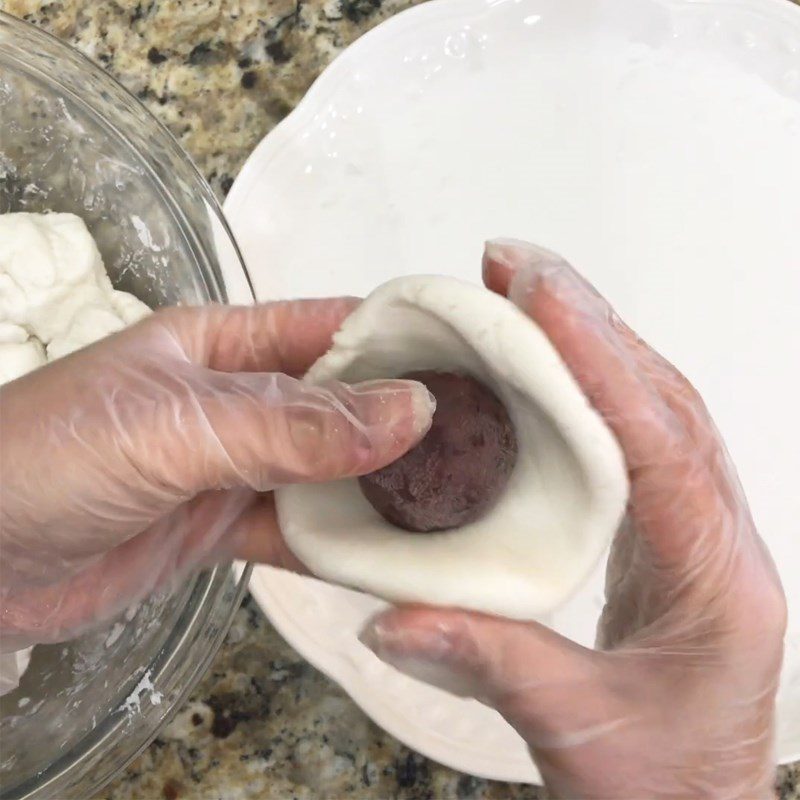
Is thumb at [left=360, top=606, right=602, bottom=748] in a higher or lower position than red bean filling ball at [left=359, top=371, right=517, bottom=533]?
lower

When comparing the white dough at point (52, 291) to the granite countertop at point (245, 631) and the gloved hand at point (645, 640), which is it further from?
the gloved hand at point (645, 640)

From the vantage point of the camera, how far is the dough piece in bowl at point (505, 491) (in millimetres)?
439

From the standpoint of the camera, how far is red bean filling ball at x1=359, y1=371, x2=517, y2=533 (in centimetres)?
49

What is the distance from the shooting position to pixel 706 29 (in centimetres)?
81

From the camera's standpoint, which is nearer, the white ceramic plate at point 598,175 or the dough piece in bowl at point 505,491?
the dough piece in bowl at point 505,491

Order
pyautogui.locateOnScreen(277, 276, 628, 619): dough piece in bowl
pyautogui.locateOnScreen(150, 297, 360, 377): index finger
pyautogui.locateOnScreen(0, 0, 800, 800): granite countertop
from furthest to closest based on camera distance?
1. pyautogui.locateOnScreen(0, 0, 800, 800): granite countertop
2. pyautogui.locateOnScreen(150, 297, 360, 377): index finger
3. pyautogui.locateOnScreen(277, 276, 628, 619): dough piece in bowl

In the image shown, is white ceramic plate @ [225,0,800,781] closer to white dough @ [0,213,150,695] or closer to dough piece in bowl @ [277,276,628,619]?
white dough @ [0,213,150,695]

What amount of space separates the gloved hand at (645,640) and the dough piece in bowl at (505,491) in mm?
28

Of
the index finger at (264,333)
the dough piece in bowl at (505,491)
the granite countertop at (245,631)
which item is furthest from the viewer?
the granite countertop at (245,631)

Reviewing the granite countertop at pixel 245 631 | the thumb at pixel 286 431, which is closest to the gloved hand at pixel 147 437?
the thumb at pixel 286 431

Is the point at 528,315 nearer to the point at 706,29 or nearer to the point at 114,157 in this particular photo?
the point at 114,157

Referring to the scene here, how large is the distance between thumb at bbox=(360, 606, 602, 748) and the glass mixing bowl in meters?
0.21

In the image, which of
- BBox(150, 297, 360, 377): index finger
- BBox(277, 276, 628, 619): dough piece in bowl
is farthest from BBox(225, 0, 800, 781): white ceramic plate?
BBox(277, 276, 628, 619): dough piece in bowl

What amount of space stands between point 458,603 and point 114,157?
19.6 inches
